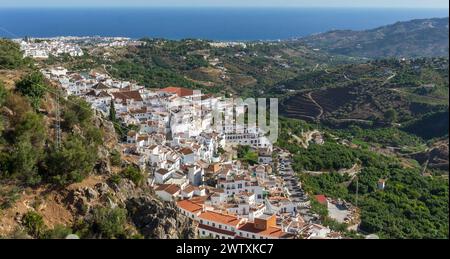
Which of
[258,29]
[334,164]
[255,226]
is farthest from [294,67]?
[258,29]

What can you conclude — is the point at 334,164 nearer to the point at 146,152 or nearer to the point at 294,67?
the point at 146,152

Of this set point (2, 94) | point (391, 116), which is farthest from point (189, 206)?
point (391, 116)

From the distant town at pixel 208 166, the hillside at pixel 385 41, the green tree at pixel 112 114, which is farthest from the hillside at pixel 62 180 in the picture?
the hillside at pixel 385 41

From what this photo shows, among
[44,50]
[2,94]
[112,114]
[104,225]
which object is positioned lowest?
[104,225]

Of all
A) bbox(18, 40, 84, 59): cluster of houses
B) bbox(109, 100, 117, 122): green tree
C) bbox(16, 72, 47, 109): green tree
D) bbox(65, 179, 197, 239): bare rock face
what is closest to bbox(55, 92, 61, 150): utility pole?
bbox(16, 72, 47, 109): green tree

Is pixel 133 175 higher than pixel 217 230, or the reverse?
pixel 133 175

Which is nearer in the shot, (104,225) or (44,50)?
(104,225)

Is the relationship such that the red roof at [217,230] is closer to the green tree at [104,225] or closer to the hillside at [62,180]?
the hillside at [62,180]

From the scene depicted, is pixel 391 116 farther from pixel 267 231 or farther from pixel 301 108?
pixel 267 231
